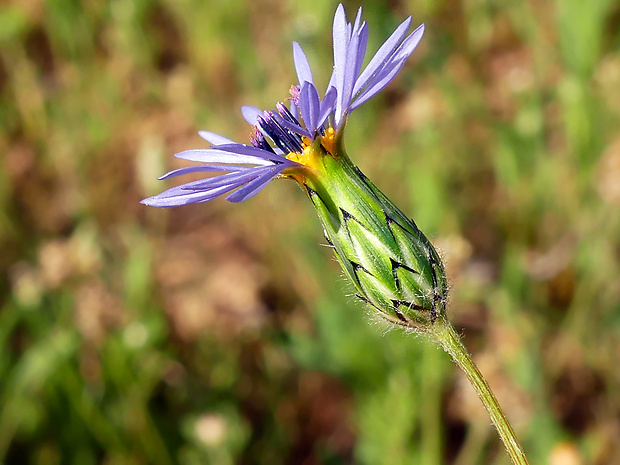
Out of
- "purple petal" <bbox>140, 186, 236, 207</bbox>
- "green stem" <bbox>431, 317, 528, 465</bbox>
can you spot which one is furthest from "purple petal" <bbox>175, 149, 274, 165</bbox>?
"green stem" <bbox>431, 317, 528, 465</bbox>

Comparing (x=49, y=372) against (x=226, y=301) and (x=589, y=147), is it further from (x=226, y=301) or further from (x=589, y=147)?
(x=589, y=147)

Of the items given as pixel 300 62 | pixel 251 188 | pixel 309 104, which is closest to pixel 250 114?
pixel 300 62

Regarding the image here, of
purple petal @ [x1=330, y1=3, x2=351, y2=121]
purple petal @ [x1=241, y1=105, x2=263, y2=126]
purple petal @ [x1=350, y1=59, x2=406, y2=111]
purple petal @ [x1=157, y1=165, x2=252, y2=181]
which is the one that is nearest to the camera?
purple petal @ [x1=157, y1=165, x2=252, y2=181]

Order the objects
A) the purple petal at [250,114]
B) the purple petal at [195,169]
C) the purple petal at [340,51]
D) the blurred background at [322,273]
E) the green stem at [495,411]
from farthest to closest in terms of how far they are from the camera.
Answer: the blurred background at [322,273]
the purple petal at [250,114]
the purple petal at [340,51]
the purple petal at [195,169]
the green stem at [495,411]

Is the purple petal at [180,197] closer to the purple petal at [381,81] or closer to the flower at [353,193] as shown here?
the flower at [353,193]

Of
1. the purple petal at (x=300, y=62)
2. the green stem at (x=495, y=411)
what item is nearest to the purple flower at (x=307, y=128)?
the purple petal at (x=300, y=62)

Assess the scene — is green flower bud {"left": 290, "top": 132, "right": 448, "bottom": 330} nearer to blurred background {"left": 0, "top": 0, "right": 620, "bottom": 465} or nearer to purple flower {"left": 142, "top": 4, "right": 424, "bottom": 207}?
purple flower {"left": 142, "top": 4, "right": 424, "bottom": 207}

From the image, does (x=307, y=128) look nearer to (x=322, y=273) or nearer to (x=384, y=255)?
(x=384, y=255)
